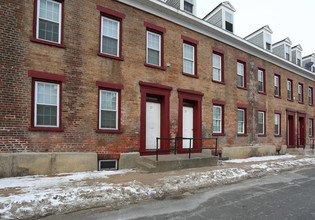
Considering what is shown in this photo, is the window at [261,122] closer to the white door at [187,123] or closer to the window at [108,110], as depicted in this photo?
the white door at [187,123]

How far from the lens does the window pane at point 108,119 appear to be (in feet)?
28.8

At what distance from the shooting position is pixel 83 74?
8328 millimetres

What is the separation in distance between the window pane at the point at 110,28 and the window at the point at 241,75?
8.99 metres

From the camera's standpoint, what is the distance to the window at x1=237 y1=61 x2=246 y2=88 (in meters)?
14.3

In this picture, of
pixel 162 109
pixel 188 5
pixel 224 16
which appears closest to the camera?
pixel 162 109

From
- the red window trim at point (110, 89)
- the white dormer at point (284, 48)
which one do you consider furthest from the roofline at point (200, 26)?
the red window trim at point (110, 89)

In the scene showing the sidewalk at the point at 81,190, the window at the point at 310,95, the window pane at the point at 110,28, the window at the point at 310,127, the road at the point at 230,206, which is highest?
the window pane at the point at 110,28

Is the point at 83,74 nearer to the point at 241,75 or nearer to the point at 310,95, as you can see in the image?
the point at 241,75

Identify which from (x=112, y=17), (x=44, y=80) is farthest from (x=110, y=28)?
(x=44, y=80)

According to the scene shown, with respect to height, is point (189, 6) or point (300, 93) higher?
point (189, 6)

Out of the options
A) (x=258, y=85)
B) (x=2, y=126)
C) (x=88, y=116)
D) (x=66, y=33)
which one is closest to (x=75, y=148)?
(x=88, y=116)

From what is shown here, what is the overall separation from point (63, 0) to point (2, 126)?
5.24 metres

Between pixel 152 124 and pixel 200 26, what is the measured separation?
6.48 m

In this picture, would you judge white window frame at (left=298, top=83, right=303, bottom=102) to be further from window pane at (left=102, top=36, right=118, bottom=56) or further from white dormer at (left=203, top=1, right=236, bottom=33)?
window pane at (left=102, top=36, right=118, bottom=56)
